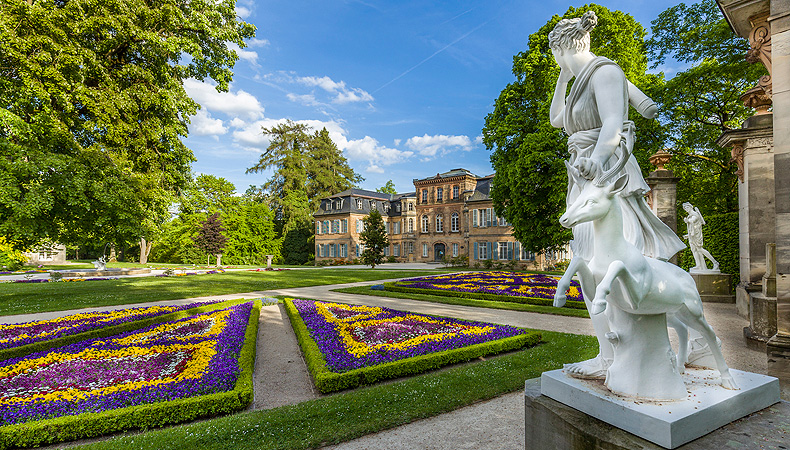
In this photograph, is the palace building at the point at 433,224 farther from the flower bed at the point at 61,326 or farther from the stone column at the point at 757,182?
the flower bed at the point at 61,326

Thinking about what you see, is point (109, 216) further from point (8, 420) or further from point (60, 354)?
point (8, 420)

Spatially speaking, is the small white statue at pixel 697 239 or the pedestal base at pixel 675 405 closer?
the pedestal base at pixel 675 405

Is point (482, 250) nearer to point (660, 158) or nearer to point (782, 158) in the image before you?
point (660, 158)

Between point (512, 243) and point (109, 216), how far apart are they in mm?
27804

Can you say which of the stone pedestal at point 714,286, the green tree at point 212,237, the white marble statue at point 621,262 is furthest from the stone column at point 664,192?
the green tree at point 212,237

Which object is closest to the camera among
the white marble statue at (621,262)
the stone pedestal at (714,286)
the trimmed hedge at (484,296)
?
the white marble statue at (621,262)

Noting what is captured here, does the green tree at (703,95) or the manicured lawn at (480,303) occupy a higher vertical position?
the green tree at (703,95)

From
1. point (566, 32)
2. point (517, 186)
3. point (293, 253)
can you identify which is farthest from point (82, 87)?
point (293, 253)

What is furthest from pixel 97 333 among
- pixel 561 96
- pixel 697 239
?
pixel 697 239

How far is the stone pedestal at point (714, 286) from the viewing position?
11680 millimetres

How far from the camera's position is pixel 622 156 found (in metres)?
2.44

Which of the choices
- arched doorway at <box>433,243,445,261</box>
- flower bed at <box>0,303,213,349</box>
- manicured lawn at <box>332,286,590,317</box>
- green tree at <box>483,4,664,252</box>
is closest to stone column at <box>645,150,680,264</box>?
green tree at <box>483,4,664,252</box>

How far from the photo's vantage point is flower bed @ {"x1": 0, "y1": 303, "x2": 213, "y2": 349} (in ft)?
23.5

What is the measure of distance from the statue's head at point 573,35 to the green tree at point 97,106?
35.4ft
